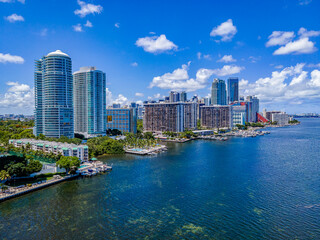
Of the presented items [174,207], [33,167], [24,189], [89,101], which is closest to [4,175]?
[24,189]

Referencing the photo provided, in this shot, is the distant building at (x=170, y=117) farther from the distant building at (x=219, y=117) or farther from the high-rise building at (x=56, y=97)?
the high-rise building at (x=56, y=97)

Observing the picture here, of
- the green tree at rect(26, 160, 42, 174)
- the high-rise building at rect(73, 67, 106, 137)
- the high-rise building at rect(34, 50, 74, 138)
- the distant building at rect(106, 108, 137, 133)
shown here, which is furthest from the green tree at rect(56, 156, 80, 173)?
the distant building at rect(106, 108, 137, 133)

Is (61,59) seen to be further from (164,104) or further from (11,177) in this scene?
(164,104)

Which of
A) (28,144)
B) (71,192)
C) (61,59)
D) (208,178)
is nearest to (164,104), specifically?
(61,59)

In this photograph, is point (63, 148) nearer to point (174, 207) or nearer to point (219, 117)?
point (174, 207)

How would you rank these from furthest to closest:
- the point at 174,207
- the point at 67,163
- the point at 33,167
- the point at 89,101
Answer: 1. the point at 89,101
2. the point at 67,163
3. the point at 33,167
4. the point at 174,207
